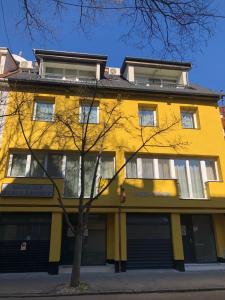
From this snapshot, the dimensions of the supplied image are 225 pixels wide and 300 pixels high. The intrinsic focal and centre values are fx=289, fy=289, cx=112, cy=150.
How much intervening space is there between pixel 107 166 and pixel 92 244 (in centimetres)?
403

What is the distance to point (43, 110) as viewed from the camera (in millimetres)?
16031

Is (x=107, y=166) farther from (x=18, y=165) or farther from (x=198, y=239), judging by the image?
(x=198, y=239)

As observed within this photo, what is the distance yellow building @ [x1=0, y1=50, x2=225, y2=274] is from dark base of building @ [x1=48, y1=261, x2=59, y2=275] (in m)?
0.06

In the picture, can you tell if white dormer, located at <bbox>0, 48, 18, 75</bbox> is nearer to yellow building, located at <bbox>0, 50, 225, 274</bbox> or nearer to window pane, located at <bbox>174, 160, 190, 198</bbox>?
yellow building, located at <bbox>0, 50, 225, 274</bbox>

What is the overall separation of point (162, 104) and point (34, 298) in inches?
472

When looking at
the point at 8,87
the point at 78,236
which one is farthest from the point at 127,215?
the point at 8,87

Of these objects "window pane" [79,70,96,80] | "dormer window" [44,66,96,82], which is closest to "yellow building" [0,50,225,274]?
"dormer window" [44,66,96,82]

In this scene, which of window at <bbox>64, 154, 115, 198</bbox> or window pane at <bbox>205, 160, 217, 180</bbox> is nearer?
window at <bbox>64, 154, 115, 198</bbox>

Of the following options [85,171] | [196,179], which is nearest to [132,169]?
[85,171]

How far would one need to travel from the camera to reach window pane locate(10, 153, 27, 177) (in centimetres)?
1457

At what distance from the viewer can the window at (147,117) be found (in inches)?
654

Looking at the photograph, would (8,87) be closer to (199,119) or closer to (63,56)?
(63,56)

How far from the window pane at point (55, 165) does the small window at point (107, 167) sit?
219 centimetres

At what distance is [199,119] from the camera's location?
1681cm
